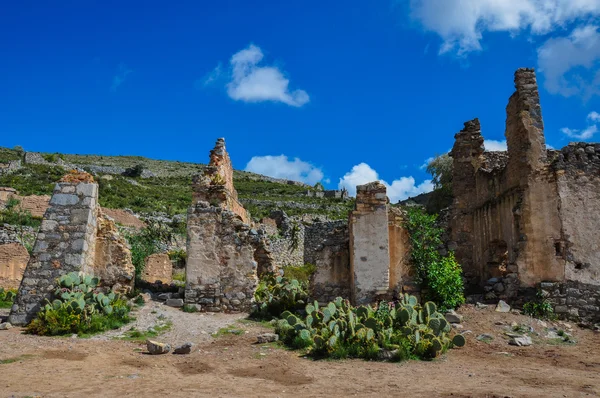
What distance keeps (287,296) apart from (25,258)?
39.4 feet

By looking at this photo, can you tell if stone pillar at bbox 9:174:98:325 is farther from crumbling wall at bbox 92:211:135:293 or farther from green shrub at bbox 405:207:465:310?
green shrub at bbox 405:207:465:310

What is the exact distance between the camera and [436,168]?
119ft

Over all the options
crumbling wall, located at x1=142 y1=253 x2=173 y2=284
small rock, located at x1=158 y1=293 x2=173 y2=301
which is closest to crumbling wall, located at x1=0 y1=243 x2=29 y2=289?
crumbling wall, located at x1=142 y1=253 x2=173 y2=284

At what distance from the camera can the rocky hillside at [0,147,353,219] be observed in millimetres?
44656

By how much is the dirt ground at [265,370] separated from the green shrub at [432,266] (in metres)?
0.97

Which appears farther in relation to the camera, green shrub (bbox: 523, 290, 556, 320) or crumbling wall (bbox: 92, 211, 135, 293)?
crumbling wall (bbox: 92, 211, 135, 293)

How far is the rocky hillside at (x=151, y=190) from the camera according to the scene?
4466cm

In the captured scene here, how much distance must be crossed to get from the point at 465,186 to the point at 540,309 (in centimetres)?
526

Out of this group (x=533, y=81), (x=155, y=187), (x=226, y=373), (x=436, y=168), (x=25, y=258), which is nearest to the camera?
(x=226, y=373)

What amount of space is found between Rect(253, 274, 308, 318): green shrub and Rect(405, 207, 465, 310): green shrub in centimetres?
305

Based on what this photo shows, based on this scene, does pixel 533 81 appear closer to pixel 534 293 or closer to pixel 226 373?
pixel 534 293

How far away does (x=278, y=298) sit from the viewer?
13.5 meters

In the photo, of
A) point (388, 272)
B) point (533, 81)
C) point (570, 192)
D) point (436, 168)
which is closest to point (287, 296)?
point (388, 272)

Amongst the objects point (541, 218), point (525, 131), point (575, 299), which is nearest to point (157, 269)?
point (541, 218)
